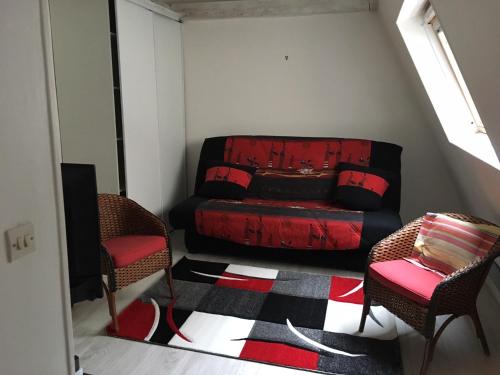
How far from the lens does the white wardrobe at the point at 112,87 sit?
3.27m

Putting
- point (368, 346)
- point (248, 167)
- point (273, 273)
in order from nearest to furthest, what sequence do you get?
point (368, 346) → point (273, 273) → point (248, 167)

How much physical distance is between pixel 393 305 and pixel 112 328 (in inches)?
63.9

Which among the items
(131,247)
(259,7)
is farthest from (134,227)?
(259,7)

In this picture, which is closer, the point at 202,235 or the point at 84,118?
the point at 84,118

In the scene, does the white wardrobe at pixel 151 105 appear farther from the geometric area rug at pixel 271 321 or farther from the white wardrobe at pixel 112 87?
the geometric area rug at pixel 271 321

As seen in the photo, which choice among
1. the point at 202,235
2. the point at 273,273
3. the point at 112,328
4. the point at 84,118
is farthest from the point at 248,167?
the point at 112,328

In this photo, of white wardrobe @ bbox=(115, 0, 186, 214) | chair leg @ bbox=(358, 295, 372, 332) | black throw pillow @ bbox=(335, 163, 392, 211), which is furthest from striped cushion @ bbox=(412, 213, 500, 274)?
white wardrobe @ bbox=(115, 0, 186, 214)

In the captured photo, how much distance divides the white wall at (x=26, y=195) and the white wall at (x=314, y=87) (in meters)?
3.12

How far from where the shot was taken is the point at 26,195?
1.35 meters

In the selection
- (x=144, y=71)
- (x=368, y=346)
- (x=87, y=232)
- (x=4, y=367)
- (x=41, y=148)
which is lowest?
(x=368, y=346)

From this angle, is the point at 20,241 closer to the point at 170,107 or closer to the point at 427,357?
the point at 427,357

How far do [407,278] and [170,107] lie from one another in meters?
2.85

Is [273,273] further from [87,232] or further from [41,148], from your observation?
[41,148]

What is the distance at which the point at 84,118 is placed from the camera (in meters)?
3.40
